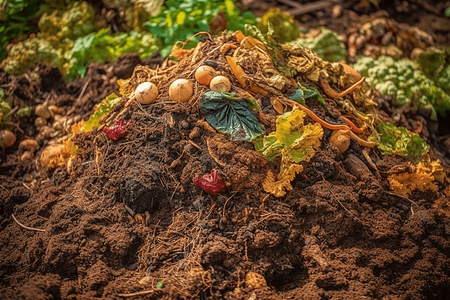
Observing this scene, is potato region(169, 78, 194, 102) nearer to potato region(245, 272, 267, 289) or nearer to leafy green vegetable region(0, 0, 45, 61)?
potato region(245, 272, 267, 289)

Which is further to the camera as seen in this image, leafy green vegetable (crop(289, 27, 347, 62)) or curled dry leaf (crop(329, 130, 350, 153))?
leafy green vegetable (crop(289, 27, 347, 62))

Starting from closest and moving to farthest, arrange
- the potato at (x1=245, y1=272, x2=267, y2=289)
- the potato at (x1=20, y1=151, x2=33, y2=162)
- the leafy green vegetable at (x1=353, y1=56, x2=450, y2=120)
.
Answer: the potato at (x1=245, y1=272, x2=267, y2=289), the potato at (x1=20, y1=151, x2=33, y2=162), the leafy green vegetable at (x1=353, y1=56, x2=450, y2=120)

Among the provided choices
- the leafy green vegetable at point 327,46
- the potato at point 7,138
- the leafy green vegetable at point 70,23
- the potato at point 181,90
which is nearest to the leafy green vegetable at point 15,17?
the leafy green vegetable at point 70,23

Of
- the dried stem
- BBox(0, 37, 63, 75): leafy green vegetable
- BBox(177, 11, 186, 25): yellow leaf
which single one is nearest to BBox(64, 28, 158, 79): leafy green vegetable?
BBox(0, 37, 63, 75): leafy green vegetable

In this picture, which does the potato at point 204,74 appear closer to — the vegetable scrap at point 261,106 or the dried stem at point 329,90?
the vegetable scrap at point 261,106

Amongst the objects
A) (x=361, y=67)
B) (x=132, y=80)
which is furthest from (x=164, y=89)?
(x=361, y=67)

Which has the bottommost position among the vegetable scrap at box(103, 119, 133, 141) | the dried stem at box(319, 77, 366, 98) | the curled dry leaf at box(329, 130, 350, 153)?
the curled dry leaf at box(329, 130, 350, 153)

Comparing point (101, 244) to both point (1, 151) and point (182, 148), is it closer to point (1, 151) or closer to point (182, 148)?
point (182, 148)
